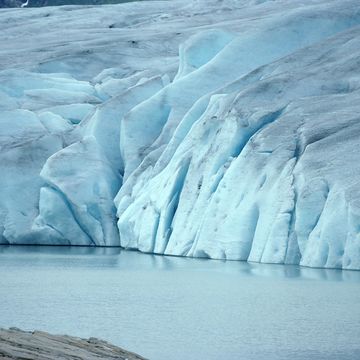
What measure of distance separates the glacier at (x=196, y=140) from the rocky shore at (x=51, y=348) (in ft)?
27.7

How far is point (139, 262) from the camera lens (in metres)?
22.6

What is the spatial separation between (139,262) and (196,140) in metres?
3.15

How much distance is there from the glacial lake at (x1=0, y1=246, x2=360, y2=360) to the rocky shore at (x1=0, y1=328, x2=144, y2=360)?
4.26ft

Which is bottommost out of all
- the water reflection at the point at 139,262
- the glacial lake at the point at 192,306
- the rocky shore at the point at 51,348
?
the water reflection at the point at 139,262

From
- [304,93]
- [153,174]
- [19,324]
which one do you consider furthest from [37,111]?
[19,324]

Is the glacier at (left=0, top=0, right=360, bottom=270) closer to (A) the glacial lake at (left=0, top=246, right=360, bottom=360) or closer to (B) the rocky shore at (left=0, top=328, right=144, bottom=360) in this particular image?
(A) the glacial lake at (left=0, top=246, right=360, bottom=360)

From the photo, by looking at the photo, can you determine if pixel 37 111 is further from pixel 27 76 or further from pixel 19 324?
pixel 19 324

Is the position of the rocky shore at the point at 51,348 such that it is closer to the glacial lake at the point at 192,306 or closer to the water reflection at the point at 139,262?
the glacial lake at the point at 192,306

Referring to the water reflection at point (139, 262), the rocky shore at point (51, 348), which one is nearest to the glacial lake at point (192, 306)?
the water reflection at point (139, 262)

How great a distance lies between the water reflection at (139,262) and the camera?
1903 centimetres

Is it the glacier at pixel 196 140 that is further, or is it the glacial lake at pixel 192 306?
the glacier at pixel 196 140

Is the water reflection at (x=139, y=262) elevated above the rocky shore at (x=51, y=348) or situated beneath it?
situated beneath

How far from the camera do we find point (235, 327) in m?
13.9

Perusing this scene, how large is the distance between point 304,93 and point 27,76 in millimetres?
11294
